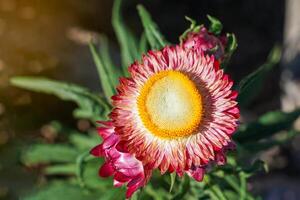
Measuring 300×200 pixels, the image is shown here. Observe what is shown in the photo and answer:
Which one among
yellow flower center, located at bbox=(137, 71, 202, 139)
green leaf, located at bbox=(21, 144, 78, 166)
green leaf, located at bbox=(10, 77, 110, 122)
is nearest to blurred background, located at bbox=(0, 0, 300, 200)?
green leaf, located at bbox=(21, 144, 78, 166)

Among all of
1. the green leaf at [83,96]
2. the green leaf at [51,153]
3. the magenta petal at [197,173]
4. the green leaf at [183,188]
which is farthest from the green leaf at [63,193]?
the magenta petal at [197,173]

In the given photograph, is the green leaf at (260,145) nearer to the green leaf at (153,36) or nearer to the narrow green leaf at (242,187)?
the narrow green leaf at (242,187)

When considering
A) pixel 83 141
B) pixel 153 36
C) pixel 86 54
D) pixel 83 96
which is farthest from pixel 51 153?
pixel 86 54

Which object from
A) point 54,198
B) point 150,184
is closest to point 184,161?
point 150,184

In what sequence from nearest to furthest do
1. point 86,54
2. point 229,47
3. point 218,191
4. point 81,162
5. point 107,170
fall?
point 107,170 → point 229,47 → point 218,191 → point 81,162 → point 86,54

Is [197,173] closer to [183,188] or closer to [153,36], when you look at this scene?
[183,188]

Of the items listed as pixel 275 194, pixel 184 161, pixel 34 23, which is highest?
pixel 34 23

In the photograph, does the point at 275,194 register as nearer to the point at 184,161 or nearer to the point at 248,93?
the point at 248,93
